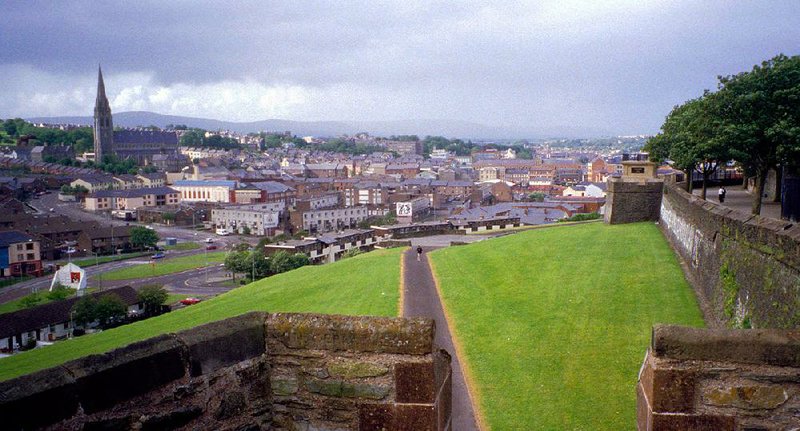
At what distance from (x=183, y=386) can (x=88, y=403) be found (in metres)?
0.59

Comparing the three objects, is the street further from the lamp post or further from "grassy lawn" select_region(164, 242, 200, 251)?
"grassy lawn" select_region(164, 242, 200, 251)

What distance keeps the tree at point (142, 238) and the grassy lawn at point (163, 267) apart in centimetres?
754

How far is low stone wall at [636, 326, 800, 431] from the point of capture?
4125mm

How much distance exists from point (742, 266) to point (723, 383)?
8.31m

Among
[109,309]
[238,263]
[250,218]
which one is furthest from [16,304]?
[250,218]

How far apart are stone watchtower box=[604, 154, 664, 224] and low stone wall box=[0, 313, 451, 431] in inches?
1053

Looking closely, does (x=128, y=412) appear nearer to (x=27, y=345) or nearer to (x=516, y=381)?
(x=516, y=381)

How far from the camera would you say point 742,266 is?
11375mm

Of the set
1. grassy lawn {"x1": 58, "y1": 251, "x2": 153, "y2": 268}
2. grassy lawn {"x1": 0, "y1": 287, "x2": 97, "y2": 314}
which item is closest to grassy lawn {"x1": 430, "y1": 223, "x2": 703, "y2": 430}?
grassy lawn {"x1": 0, "y1": 287, "x2": 97, "y2": 314}

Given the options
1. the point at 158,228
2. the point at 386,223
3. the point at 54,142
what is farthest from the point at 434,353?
Result: the point at 54,142

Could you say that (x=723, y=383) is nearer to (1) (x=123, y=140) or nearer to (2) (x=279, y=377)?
(2) (x=279, y=377)

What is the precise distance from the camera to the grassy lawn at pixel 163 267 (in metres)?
59.4

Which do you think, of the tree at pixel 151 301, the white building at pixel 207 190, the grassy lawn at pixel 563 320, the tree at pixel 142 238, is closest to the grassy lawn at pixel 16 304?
the tree at pixel 151 301

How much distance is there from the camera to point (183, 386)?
157 inches
